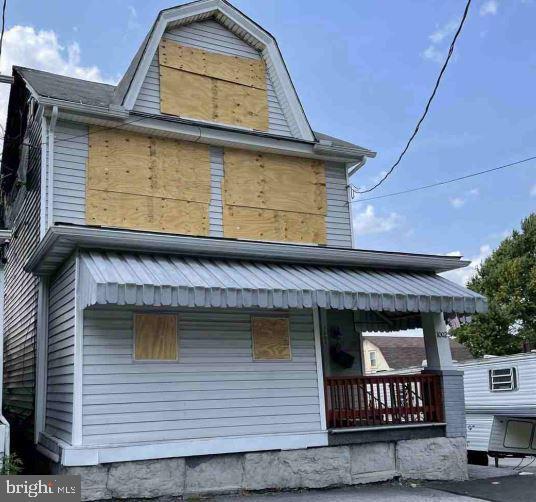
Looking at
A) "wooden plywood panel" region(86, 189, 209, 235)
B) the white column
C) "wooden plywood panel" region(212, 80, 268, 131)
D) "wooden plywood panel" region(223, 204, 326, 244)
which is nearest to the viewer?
"wooden plywood panel" region(86, 189, 209, 235)

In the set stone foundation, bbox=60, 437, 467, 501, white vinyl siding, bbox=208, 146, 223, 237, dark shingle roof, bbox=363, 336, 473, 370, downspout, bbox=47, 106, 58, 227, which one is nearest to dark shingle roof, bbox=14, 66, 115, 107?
downspout, bbox=47, 106, 58, 227

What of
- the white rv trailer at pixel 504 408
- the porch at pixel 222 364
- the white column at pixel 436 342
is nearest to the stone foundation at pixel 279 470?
the porch at pixel 222 364

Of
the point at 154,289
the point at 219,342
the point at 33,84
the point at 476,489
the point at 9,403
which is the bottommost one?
the point at 476,489

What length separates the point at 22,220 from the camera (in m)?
13.3

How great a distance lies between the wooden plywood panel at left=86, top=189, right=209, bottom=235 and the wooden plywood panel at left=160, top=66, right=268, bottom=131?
1773 millimetres

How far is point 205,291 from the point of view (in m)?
8.34

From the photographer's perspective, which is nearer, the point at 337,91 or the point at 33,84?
the point at 33,84

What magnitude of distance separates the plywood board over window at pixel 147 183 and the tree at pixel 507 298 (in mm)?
23750

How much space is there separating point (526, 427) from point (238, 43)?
1128cm

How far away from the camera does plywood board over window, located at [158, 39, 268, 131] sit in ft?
38.5

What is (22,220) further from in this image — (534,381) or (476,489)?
(534,381)

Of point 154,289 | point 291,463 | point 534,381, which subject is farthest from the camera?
point 534,381

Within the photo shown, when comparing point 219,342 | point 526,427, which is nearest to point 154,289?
point 219,342

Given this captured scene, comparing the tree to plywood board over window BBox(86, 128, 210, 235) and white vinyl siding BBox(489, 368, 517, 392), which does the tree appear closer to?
white vinyl siding BBox(489, 368, 517, 392)
